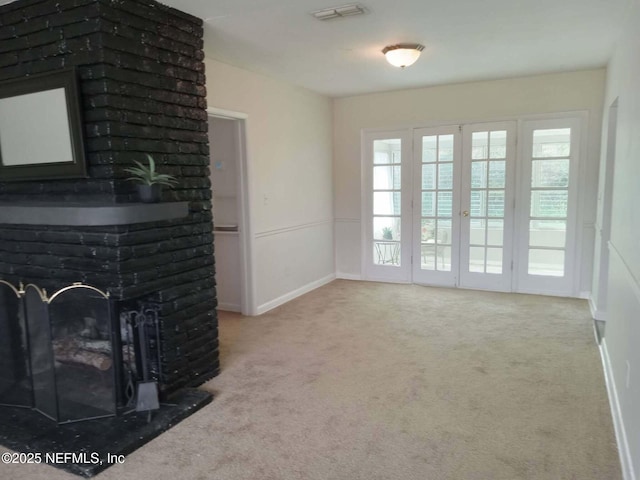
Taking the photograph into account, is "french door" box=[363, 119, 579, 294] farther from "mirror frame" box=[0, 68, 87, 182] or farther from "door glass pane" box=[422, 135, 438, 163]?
"mirror frame" box=[0, 68, 87, 182]

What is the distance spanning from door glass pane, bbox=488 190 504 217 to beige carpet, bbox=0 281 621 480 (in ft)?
4.14

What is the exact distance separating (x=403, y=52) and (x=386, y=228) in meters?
2.71

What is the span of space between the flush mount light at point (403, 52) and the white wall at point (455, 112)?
179 cm

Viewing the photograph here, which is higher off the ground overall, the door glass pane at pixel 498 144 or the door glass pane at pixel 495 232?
the door glass pane at pixel 498 144

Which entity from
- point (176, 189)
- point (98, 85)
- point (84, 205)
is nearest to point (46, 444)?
point (84, 205)

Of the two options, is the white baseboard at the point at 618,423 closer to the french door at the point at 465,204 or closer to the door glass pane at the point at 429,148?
the french door at the point at 465,204

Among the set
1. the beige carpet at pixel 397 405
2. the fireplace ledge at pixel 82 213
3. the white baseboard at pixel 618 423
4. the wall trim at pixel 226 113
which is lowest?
the beige carpet at pixel 397 405

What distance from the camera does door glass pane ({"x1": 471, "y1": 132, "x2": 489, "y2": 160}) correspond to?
17.4ft

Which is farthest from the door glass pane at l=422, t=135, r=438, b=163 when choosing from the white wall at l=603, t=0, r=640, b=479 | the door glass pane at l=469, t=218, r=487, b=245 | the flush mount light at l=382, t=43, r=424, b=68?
the white wall at l=603, t=0, r=640, b=479

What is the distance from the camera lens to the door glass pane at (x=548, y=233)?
199 inches

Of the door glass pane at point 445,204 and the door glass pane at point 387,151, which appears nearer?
the door glass pane at point 445,204

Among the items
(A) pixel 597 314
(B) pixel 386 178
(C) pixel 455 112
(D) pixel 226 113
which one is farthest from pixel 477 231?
(D) pixel 226 113

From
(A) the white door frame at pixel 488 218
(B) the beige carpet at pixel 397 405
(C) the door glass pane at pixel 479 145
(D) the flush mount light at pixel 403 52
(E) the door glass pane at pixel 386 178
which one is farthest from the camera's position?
(E) the door glass pane at pixel 386 178

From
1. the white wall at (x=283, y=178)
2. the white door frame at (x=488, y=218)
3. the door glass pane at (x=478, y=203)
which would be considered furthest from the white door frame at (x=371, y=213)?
the door glass pane at (x=478, y=203)
